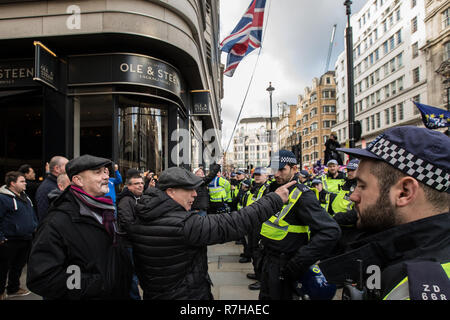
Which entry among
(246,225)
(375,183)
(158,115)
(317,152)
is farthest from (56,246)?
(317,152)

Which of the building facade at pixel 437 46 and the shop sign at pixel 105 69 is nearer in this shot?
the shop sign at pixel 105 69

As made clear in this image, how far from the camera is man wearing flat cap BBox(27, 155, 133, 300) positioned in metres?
1.93

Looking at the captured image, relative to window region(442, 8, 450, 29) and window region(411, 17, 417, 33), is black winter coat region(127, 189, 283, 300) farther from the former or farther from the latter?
window region(411, 17, 417, 33)

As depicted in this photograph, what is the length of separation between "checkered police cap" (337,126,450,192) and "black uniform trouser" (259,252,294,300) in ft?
7.05

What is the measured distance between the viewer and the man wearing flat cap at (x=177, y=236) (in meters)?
2.01

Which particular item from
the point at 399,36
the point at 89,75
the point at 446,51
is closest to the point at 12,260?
the point at 89,75

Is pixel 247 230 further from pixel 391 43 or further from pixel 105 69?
pixel 391 43

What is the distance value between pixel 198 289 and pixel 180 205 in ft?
2.16

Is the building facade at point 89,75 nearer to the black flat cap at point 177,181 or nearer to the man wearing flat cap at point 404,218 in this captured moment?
the black flat cap at point 177,181

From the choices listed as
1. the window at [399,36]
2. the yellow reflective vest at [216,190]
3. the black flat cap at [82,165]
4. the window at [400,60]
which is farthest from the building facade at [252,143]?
the black flat cap at [82,165]

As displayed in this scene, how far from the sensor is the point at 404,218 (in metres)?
1.13

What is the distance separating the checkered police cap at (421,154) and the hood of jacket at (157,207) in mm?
1447

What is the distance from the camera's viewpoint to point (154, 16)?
845cm

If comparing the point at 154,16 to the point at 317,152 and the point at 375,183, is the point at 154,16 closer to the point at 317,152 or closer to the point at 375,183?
the point at 375,183
